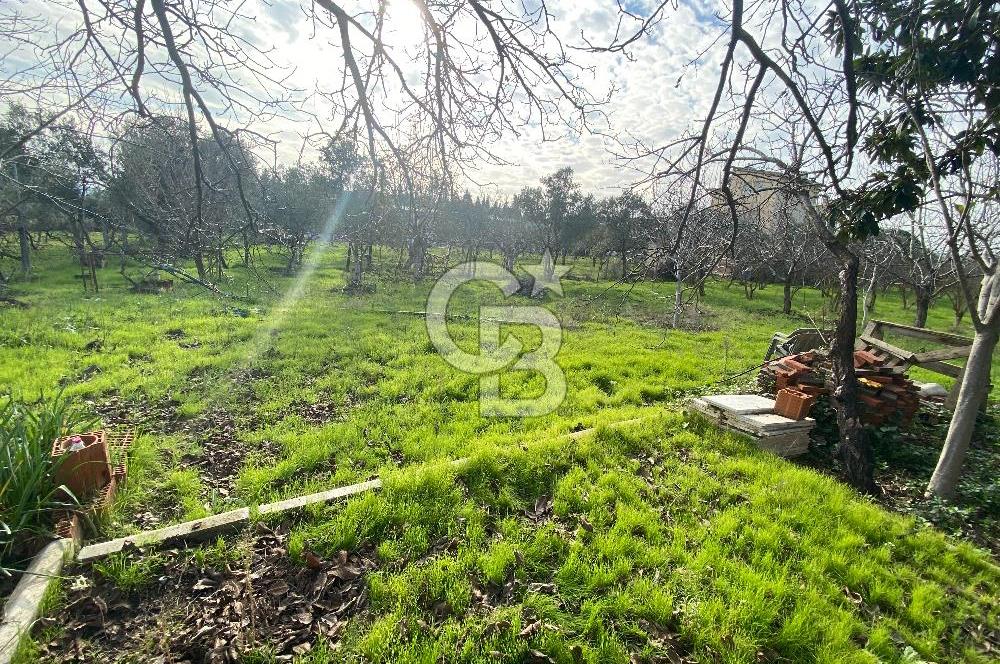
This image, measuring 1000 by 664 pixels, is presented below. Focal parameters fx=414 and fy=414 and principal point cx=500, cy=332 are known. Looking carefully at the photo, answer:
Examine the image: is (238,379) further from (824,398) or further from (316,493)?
(824,398)

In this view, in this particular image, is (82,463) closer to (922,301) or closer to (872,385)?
(872,385)

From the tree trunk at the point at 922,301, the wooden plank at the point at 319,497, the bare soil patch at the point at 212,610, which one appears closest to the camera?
the bare soil patch at the point at 212,610

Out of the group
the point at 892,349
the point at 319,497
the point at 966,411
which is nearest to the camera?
the point at 319,497

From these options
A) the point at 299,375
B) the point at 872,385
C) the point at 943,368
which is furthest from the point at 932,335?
the point at 299,375

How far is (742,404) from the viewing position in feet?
15.9

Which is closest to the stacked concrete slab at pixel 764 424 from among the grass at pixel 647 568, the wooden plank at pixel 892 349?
the grass at pixel 647 568

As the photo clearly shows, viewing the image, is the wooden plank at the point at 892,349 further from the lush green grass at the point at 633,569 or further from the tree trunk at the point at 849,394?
the lush green grass at the point at 633,569

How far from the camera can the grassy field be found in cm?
239

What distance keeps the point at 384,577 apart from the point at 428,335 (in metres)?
7.04

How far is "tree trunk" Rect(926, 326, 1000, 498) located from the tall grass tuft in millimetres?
6888

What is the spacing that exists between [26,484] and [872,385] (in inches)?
314

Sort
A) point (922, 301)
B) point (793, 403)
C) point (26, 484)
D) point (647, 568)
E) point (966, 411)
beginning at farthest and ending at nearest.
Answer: point (922, 301)
point (793, 403)
point (966, 411)
point (647, 568)
point (26, 484)

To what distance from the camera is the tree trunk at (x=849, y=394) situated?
156 inches

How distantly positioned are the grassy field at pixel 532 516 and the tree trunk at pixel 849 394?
0.32 meters
